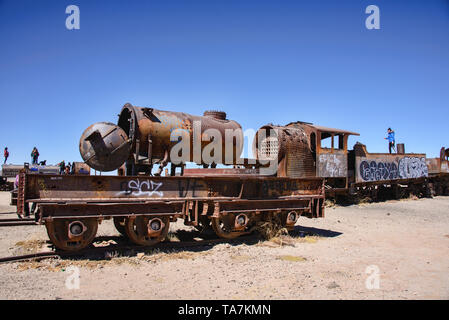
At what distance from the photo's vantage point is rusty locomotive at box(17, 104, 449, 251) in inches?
257

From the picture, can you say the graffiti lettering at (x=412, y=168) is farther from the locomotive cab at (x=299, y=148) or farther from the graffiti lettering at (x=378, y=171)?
the locomotive cab at (x=299, y=148)

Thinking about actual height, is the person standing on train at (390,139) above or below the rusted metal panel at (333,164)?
above

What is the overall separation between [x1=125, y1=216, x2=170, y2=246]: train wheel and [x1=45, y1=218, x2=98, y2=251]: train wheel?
0.84 m

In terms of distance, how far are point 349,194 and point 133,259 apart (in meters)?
13.9

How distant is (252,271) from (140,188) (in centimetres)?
290

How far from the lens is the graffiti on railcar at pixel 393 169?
18.1m

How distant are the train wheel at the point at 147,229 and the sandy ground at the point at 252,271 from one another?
13.4 inches

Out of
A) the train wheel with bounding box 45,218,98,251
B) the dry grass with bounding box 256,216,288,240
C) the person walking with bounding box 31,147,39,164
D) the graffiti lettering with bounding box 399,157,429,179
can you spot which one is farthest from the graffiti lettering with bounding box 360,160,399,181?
the person walking with bounding box 31,147,39,164

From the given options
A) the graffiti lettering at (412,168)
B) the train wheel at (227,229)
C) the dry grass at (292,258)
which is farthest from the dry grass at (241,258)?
the graffiti lettering at (412,168)

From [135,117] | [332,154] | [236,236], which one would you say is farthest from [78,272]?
[332,154]

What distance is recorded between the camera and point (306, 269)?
6.47 meters

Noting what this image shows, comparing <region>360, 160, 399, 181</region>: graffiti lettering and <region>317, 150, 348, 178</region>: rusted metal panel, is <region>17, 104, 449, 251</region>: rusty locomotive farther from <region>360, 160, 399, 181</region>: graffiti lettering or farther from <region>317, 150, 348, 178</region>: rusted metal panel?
<region>360, 160, 399, 181</region>: graffiti lettering

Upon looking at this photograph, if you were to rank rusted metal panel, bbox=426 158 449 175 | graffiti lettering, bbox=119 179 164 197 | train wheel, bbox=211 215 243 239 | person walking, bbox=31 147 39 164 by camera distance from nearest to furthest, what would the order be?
graffiti lettering, bbox=119 179 164 197 → train wheel, bbox=211 215 243 239 → person walking, bbox=31 147 39 164 → rusted metal panel, bbox=426 158 449 175

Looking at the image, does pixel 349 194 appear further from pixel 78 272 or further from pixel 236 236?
pixel 78 272
